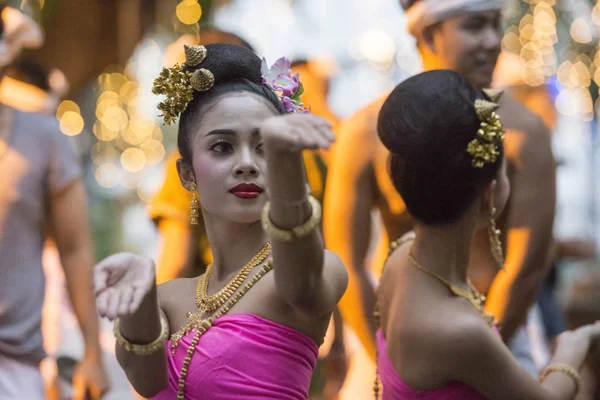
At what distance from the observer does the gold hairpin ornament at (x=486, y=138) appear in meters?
2.00

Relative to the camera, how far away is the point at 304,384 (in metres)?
1.89

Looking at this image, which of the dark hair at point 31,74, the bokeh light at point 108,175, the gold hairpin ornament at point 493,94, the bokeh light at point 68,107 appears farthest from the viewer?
the bokeh light at point 108,175

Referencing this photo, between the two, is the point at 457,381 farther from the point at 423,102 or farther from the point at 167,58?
the point at 167,58

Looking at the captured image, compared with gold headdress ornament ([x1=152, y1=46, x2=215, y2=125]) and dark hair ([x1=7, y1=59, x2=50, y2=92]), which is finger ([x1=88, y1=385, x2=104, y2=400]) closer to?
dark hair ([x1=7, y1=59, x2=50, y2=92])

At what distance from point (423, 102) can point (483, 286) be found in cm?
104

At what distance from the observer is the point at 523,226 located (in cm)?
286

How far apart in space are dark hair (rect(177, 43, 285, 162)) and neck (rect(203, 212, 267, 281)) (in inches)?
7.1

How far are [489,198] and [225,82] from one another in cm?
65

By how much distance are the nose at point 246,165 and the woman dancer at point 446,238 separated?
1.14 ft

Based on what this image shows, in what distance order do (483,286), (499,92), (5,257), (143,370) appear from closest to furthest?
(143,370) < (499,92) < (483,286) < (5,257)

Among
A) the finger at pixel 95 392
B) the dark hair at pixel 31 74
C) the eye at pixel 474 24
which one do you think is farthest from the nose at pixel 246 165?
the dark hair at pixel 31 74

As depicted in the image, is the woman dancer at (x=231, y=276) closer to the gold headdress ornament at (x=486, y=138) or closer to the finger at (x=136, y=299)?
the finger at (x=136, y=299)

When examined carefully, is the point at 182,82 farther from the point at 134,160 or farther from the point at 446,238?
the point at 134,160

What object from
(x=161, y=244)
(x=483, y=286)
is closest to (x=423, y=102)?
(x=483, y=286)
